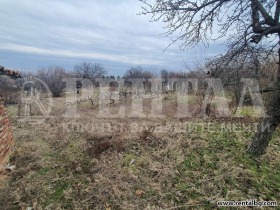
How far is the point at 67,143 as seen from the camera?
590 centimetres

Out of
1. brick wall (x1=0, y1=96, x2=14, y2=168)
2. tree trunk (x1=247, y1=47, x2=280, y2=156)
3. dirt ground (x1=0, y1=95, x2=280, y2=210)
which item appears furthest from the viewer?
brick wall (x1=0, y1=96, x2=14, y2=168)

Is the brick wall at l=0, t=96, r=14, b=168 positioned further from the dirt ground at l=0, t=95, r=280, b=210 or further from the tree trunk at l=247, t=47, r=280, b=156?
the tree trunk at l=247, t=47, r=280, b=156

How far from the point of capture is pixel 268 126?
4328mm

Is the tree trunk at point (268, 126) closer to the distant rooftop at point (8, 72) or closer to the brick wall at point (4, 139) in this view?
the brick wall at point (4, 139)

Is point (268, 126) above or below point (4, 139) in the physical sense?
above

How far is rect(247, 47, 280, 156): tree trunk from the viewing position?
4.17m

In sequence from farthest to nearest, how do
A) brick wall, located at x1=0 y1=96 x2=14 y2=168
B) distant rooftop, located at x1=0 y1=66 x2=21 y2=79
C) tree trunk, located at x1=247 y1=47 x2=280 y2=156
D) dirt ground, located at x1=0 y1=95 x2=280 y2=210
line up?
distant rooftop, located at x1=0 y1=66 x2=21 y2=79
brick wall, located at x1=0 y1=96 x2=14 y2=168
tree trunk, located at x1=247 y1=47 x2=280 y2=156
dirt ground, located at x1=0 y1=95 x2=280 y2=210

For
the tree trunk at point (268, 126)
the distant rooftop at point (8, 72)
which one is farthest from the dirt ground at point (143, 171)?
the distant rooftop at point (8, 72)

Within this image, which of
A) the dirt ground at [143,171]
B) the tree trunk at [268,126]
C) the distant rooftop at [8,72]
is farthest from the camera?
→ the distant rooftop at [8,72]

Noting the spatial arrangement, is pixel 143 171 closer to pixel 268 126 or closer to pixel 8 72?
pixel 268 126

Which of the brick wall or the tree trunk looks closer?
the tree trunk

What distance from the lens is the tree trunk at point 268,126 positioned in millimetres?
4172

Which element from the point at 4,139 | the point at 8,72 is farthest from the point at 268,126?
the point at 8,72

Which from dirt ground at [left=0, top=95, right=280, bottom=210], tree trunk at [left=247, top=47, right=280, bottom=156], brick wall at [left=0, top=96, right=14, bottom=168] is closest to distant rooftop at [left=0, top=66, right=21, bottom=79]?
brick wall at [left=0, top=96, right=14, bottom=168]
